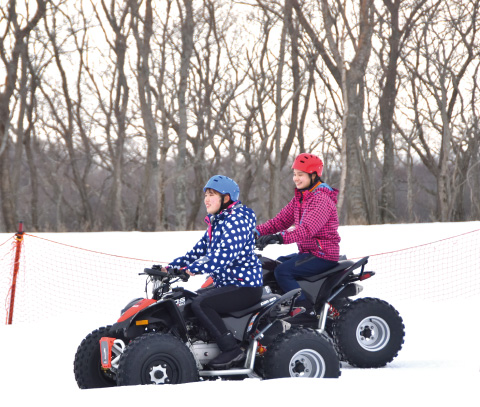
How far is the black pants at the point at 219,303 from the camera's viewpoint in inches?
203

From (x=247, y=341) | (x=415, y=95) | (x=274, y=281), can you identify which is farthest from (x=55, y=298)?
(x=415, y=95)

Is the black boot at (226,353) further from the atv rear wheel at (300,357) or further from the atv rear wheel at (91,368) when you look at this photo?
the atv rear wheel at (91,368)

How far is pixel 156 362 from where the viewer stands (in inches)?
189

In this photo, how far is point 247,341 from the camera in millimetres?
5387

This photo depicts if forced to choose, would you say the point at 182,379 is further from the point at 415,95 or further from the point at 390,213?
the point at 415,95

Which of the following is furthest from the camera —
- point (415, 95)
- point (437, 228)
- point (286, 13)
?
point (415, 95)

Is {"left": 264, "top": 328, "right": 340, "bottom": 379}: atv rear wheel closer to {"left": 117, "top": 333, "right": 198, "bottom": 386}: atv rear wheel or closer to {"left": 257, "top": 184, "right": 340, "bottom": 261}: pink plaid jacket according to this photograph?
{"left": 117, "top": 333, "right": 198, "bottom": 386}: atv rear wheel

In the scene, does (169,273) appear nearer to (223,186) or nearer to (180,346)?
(180,346)

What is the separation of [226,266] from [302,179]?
5.56 ft

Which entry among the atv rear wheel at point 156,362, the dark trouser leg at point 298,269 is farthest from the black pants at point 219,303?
the dark trouser leg at point 298,269

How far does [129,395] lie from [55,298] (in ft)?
26.9

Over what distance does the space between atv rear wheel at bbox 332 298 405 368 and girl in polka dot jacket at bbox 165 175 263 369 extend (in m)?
1.41

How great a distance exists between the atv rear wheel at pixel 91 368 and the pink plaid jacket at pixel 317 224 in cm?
206

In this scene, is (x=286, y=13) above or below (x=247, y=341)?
above
